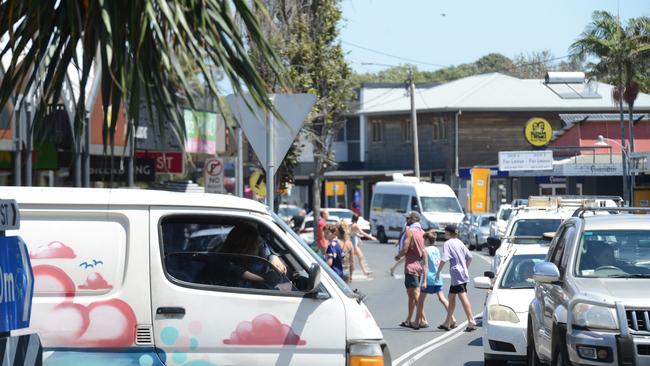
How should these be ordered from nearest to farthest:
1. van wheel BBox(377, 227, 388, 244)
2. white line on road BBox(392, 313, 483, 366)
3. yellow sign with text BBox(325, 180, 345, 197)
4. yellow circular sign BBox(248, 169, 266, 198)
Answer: white line on road BBox(392, 313, 483, 366), yellow circular sign BBox(248, 169, 266, 198), van wheel BBox(377, 227, 388, 244), yellow sign with text BBox(325, 180, 345, 197)

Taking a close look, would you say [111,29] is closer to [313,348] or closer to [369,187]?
[313,348]

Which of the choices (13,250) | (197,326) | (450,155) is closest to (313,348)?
(197,326)

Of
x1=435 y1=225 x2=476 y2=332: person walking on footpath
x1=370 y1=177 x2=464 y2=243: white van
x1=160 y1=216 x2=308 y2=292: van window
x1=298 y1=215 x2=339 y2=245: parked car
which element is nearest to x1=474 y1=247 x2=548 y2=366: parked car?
x1=435 y1=225 x2=476 y2=332: person walking on footpath

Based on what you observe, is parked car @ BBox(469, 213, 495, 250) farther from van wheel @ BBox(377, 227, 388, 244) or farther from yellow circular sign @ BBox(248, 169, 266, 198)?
yellow circular sign @ BBox(248, 169, 266, 198)

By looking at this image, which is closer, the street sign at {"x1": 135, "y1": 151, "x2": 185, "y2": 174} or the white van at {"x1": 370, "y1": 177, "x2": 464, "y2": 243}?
the street sign at {"x1": 135, "y1": 151, "x2": 185, "y2": 174}

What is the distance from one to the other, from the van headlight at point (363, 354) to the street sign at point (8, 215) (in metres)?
2.78

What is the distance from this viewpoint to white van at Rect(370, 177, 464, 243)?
48.8 m

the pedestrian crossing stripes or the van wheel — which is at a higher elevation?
the pedestrian crossing stripes

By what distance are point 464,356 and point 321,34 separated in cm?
1168

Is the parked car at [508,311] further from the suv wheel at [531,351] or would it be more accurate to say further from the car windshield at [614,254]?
the car windshield at [614,254]

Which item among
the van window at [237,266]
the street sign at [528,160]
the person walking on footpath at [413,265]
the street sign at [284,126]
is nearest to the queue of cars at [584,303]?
the van window at [237,266]

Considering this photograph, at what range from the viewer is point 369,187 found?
74938mm

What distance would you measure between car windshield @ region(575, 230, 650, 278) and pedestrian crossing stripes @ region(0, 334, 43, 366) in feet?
18.9

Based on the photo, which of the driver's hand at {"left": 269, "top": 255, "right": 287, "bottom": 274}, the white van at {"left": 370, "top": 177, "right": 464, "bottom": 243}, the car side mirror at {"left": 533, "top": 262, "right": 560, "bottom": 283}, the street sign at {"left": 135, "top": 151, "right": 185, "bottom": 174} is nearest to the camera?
the driver's hand at {"left": 269, "top": 255, "right": 287, "bottom": 274}
